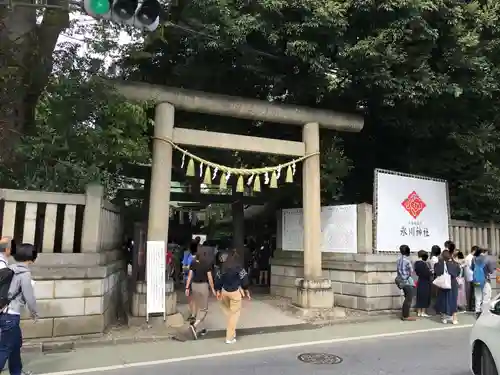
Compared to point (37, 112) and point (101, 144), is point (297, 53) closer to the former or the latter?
point (101, 144)

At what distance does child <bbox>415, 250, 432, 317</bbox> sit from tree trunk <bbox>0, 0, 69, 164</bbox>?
352 inches

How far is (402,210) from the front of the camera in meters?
11.8

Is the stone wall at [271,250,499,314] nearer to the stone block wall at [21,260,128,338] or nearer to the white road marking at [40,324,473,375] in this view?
the white road marking at [40,324,473,375]

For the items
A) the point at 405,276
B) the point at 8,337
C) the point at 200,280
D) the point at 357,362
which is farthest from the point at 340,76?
the point at 8,337

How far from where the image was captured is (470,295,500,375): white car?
16.1 feet

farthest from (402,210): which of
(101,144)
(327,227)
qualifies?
(101,144)

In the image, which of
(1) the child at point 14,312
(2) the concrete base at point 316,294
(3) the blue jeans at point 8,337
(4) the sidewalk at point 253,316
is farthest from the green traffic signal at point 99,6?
(2) the concrete base at point 316,294

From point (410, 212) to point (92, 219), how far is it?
7.95 metres

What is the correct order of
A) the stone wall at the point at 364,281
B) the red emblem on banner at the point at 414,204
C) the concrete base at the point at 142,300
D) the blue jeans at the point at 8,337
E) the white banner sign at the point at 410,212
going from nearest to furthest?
1. the blue jeans at the point at 8,337
2. the concrete base at the point at 142,300
3. the stone wall at the point at 364,281
4. the white banner sign at the point at 410,212
5. the red emblem on banner at the point at 414,204

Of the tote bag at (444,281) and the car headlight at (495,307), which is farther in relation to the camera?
the tote bag at (444,281)

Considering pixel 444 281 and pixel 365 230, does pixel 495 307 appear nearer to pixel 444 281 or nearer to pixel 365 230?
pixel 444 281

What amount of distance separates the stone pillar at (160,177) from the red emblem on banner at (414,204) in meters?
6.18

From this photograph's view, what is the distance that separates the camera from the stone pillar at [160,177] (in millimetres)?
9164

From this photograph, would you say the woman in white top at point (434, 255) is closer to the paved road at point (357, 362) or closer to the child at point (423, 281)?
the child at point (423, 281)
